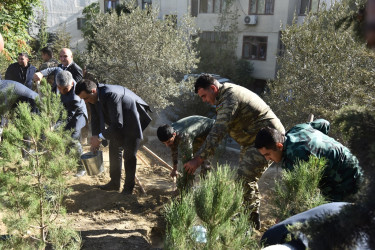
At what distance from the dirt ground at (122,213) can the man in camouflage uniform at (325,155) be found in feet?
3.81

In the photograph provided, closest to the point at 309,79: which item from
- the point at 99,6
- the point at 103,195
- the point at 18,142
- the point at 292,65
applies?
the point at 292,65

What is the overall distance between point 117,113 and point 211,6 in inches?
561

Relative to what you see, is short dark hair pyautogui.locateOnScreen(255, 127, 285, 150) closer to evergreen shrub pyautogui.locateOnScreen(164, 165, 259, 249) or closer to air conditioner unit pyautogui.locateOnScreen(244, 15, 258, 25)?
evergreen shrub pyautogui.locateOnScreen(164, 165, 259, 249)

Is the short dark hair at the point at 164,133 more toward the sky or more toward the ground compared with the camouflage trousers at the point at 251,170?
more toward the sky

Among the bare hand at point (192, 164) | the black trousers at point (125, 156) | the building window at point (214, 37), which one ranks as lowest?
the black trousers at point (125, 156)

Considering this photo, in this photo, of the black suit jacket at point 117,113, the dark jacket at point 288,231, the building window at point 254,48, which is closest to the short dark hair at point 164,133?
the black suit jacket at point 117,113

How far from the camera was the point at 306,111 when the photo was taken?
5781mm

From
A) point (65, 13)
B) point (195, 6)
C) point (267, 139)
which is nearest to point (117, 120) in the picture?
point (267, 139)

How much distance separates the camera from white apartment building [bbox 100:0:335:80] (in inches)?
573

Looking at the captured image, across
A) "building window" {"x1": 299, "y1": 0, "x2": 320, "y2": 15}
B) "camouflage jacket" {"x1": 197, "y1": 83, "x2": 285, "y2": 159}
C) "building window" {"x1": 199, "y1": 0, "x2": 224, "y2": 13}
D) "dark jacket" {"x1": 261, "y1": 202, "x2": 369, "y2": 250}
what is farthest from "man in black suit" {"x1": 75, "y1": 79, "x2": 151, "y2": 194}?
"building window" {"x1": 199, "y1": 0, "x2": 224, "y2": 13}

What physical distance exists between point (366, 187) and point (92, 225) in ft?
11.9

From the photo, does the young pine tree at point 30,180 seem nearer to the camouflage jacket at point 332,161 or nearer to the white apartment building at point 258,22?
the camouflage jacket at point 332,161

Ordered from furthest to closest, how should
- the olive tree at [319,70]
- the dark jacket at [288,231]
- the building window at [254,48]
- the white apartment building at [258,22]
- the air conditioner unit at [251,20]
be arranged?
the building window at [254,48]
the air conditioner unit at [251,20]
the white apartment building at [258,22]
the olive tree at [319,70]
the dark jacket at [288,231]

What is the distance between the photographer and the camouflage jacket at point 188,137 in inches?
156
